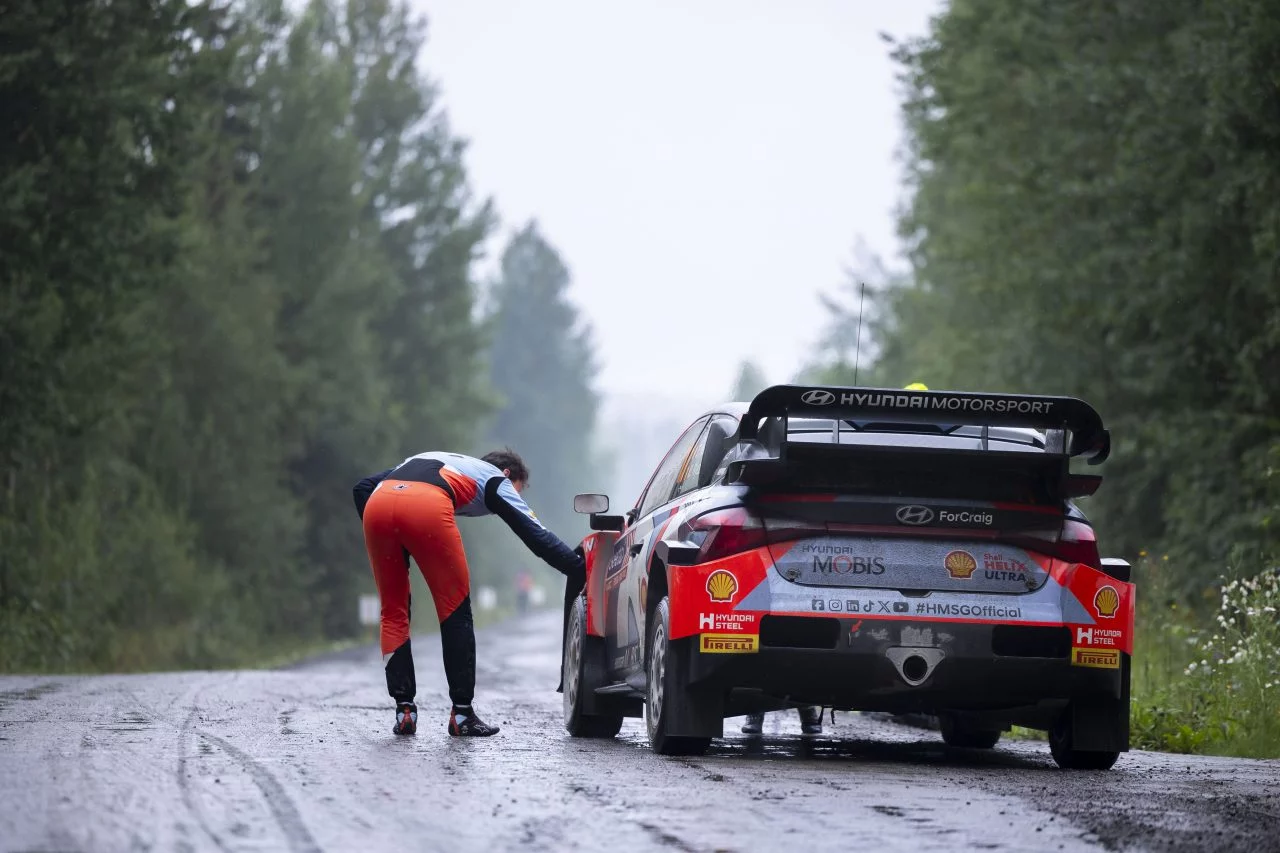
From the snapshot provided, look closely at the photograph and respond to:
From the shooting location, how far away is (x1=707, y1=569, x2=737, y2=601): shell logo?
9.34 m

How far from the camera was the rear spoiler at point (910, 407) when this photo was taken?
9.41 metres

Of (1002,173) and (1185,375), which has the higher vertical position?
(1002,173)

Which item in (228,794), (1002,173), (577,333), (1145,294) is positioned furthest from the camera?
(577,333)

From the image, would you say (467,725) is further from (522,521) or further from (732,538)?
(732,538)

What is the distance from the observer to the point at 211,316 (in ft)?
123

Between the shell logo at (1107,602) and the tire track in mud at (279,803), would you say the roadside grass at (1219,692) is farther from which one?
the tire track in mud at (279,803)

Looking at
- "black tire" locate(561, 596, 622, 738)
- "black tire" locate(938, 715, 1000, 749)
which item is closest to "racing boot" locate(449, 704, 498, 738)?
"black tire" locate(561, 596, 622, 738)

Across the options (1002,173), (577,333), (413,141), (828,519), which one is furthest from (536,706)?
(577,333)

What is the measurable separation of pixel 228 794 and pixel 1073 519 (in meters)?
4.46

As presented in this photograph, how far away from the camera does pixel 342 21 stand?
5981cm

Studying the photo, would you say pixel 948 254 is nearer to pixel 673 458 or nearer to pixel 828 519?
pixel 673 458

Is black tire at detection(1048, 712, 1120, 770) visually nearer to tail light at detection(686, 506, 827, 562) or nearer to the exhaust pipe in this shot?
the exhaust pipe

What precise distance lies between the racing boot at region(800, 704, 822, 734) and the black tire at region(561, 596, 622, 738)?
1.58 m

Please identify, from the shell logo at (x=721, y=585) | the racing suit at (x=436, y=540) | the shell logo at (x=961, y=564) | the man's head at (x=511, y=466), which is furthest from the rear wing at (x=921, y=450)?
the man's head at (x=511, y=466)
